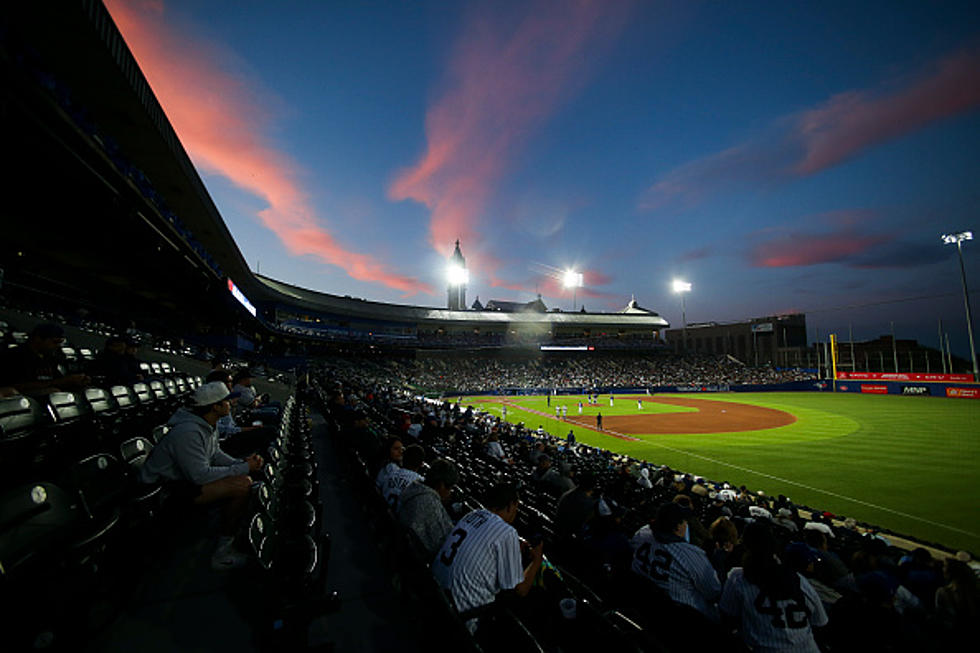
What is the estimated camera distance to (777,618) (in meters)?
2.86

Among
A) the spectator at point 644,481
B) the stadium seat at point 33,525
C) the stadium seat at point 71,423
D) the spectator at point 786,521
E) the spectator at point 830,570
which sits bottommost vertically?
the spectator at point 644,481

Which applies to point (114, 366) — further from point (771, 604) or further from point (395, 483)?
point (771, 604)

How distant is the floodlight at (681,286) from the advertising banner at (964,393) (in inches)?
1371

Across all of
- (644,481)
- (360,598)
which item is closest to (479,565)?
(360,598)

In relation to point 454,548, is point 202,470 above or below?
above

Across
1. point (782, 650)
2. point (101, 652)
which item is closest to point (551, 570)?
point (782, 650)

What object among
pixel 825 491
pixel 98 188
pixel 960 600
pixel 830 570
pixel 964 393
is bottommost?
pixel 825 491

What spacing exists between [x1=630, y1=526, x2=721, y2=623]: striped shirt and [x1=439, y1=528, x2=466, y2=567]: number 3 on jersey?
1.71m

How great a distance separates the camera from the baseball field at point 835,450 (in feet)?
41.7

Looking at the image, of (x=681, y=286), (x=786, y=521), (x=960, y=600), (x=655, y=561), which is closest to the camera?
(x=655, y=561)

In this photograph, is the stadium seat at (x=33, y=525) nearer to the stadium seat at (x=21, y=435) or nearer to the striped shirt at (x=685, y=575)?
the stadium seat at (x=21, y=435)

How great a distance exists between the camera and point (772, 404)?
44.2m

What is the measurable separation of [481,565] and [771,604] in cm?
209

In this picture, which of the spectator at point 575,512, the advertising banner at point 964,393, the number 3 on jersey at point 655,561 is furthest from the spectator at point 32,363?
the advertising banner at point 964,393
